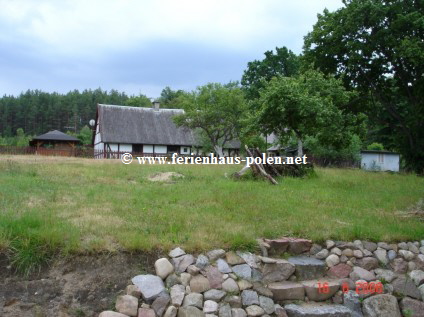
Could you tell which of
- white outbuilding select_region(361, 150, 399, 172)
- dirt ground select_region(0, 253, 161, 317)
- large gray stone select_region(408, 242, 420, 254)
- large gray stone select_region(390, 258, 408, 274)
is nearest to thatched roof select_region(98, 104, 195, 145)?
white outbuilding select_region(361, 150, 399, 172)

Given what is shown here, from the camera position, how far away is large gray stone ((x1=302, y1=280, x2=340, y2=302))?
5184 millimetres

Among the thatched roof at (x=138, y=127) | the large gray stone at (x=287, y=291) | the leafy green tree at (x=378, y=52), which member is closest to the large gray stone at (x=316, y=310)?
the large gray stone at (x=287, y=291)

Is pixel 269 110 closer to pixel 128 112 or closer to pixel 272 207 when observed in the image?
pixel 272 207

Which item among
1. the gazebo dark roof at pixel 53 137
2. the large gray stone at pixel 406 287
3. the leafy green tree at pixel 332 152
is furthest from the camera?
the gazebo dark roof at pixel 53 137

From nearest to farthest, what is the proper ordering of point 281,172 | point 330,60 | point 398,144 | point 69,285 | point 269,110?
point 69,285, point 281,172, point 269,110, point 330,60, point 398,144

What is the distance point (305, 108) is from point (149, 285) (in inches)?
436

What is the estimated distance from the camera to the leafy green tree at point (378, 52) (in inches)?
703

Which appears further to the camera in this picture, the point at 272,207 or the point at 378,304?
the point at 272,207

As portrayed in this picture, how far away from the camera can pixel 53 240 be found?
200 inches

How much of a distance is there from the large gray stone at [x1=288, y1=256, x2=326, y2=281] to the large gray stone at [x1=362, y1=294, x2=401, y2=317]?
72cm

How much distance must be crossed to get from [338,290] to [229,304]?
169 cm

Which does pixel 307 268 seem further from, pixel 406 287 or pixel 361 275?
pixel 406 287

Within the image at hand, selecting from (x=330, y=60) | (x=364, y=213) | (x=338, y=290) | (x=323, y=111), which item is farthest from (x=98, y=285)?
(x=330, y=60)

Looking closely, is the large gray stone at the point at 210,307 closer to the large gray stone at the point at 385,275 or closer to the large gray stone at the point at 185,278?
the large gray stone at the point at 185,278
